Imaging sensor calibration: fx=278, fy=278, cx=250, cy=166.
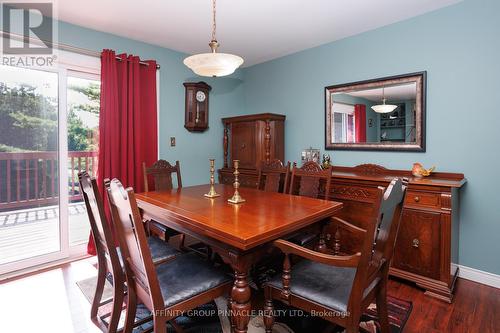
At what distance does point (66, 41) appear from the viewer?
9.34ft

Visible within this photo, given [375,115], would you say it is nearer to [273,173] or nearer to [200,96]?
[273,173]

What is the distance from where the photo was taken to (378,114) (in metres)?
3.03

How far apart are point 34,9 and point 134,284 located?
9.01ft

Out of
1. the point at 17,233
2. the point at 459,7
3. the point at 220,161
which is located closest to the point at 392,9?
the point at 459,7

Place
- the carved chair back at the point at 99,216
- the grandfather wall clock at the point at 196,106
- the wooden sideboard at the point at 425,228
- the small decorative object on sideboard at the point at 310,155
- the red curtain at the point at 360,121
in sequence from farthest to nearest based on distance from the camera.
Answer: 1. the grandfather wall clock at the point at 196,106
2. the small decorative object on sideboard at the point at 310,155
3. the red curtain at the point at 360,121
4. the wooden sideboard at the point at 425,228
5. the carved chair back at the point at 99,216

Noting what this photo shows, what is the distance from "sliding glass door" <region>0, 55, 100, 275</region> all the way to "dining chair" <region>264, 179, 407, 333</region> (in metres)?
2.57

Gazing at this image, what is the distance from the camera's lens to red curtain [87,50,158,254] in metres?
2.97

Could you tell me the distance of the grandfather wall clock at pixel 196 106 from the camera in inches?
149

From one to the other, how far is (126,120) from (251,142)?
1.57 meters

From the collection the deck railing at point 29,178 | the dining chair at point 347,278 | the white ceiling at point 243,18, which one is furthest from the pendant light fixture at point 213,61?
the deck railing at point 29,178

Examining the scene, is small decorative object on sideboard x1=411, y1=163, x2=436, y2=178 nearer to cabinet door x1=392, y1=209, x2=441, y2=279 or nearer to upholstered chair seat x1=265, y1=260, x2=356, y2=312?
cabinet door x1=392, y1=209, x2=441, y2=279

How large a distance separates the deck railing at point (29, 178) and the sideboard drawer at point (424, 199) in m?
3.37

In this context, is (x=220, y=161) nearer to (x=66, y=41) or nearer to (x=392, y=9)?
(x=66, y=41)

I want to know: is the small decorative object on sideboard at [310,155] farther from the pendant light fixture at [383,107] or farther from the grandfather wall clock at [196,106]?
the grandfather wall clock at [196,106]
